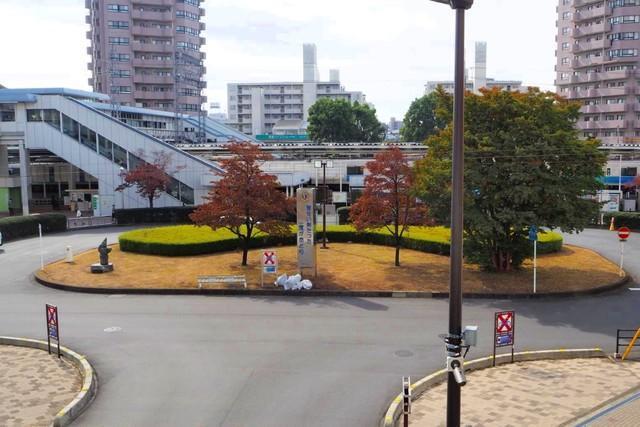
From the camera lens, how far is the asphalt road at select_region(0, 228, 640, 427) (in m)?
10.3

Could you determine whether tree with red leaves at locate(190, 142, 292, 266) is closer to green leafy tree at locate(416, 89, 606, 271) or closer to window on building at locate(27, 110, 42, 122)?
green leafy tree at locate(416, 89, 606, 271)

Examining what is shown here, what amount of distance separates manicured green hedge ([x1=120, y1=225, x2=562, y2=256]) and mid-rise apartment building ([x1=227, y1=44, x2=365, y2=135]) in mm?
81510

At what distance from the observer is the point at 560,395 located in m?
10.7

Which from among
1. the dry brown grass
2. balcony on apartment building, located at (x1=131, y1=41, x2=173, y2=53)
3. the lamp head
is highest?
balcony on apartment building, located at (x1=131, y1=41, x2=173, y2=53)

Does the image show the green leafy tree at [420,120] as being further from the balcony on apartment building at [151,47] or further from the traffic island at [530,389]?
the traffic island at [530,389]

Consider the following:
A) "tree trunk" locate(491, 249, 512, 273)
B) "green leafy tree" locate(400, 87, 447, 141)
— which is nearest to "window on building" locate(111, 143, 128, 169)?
"tree trunk" locate(491, 249, 512, 273)

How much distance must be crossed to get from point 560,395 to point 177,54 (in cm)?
7979

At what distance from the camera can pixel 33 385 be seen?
36.7 ft

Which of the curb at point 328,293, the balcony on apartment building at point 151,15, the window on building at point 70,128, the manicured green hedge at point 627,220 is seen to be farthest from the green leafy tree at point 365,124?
the curb at point 328,293

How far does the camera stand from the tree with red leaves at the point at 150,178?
42.3 metres

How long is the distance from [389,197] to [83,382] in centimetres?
1489

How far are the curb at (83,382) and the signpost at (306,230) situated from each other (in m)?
9.67

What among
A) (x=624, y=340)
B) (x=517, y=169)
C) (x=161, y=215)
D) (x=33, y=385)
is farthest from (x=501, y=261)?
(x=161, y=215)

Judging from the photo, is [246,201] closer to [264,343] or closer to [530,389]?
[264,343]
